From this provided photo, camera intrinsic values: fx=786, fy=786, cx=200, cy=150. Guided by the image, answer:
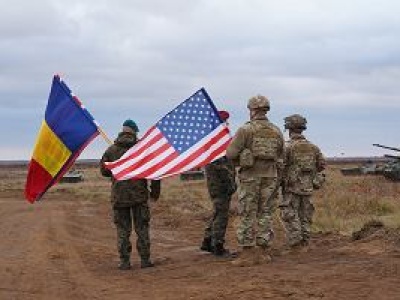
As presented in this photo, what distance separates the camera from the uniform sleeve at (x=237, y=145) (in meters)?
10.1

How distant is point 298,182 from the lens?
11414 mm

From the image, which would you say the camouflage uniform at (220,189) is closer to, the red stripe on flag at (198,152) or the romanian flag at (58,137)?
the red stripe on flag at (198,152)

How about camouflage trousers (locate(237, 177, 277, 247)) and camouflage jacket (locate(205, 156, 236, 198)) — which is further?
camouflage jacket (locate(205, 156, 236, 198))

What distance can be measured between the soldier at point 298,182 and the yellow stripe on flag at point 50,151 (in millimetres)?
3287

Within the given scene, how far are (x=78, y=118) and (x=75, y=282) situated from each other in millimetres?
2743

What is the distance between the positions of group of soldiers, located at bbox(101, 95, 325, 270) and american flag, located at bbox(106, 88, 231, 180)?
0.26 meters

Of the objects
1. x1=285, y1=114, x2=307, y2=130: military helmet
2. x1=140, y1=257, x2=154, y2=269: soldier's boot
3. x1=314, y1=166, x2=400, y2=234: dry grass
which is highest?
x1=285, y1=114, x2=307, y2=130: military helmet

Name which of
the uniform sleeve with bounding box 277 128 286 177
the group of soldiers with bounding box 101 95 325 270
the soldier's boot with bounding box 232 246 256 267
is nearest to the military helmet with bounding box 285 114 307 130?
the group of soldiers with bounding box 101 95 325 270

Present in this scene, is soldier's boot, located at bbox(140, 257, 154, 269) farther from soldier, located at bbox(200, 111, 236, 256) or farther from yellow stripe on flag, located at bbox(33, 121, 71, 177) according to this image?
yellow stripe on flag, located at bbox(33, 121, 71, 177)

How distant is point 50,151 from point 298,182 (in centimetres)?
374

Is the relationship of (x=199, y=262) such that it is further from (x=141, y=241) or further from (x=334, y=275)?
(x=334, y=275)

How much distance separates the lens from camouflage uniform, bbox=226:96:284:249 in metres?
10.1

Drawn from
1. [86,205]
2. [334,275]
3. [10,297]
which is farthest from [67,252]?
[86,205]

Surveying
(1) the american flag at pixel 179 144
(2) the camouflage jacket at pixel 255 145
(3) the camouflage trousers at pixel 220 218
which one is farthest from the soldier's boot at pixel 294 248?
(1) the american flag at pixel 179 144
